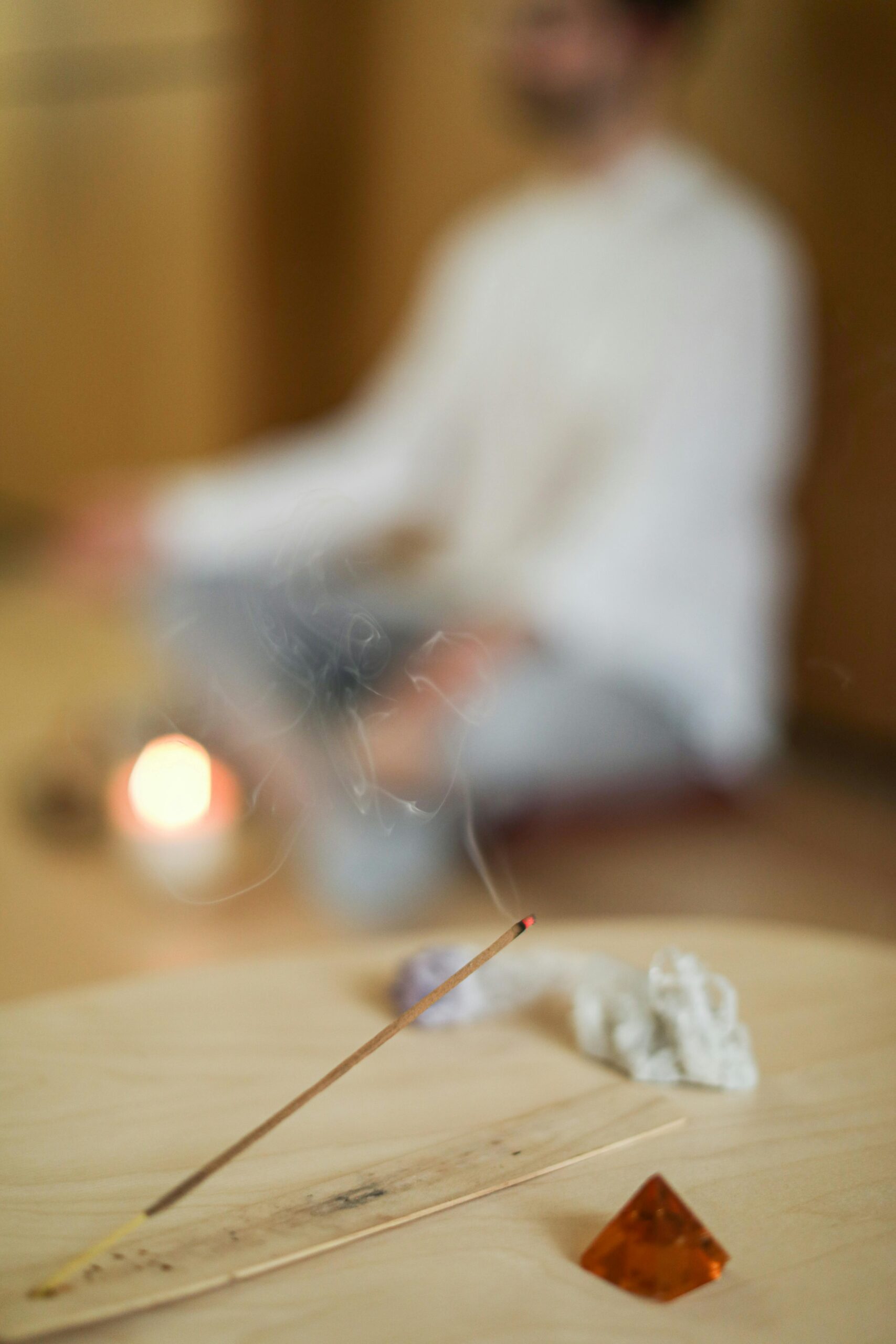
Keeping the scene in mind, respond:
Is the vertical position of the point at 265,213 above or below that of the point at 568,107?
above

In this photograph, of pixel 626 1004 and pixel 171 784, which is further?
pixel 171 784

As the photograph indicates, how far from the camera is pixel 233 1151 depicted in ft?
1.26

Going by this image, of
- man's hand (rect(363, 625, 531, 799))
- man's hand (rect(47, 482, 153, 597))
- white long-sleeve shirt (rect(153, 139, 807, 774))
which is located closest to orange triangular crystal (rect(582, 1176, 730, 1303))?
man's hand (rect(363, 625, 531, 799))

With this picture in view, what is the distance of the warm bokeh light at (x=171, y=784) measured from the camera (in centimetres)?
119

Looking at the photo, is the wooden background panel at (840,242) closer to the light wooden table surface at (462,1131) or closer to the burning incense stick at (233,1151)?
the light wooden table surface at (462,1131)

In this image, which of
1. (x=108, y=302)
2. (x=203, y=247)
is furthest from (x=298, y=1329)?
(x=108, y=302)

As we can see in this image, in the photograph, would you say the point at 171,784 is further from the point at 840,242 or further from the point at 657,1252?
the point at 840,242

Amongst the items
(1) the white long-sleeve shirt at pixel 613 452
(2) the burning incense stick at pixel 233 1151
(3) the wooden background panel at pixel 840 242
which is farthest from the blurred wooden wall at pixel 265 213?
(2) the burning incense stick at pixel 233 1151

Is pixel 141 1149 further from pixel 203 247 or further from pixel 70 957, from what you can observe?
pixel 203 247

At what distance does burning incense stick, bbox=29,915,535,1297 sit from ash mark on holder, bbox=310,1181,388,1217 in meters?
0.03

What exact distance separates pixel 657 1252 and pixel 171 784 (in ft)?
3.18

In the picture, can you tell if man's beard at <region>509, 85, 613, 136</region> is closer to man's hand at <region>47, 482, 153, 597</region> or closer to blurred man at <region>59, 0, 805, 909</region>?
blurred man at <region>59, 0, 805, 909</region>

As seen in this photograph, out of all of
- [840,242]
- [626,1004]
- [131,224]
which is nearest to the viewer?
[626,1004]

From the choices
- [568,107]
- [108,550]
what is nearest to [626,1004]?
[108,550]
